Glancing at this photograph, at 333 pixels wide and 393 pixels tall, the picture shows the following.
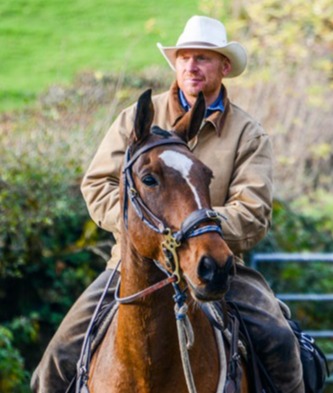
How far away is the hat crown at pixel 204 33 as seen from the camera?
652 cm

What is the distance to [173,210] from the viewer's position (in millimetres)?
5000

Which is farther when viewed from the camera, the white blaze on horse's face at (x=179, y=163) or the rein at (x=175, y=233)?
the white blaze on horse's face at (x=179, y=163)

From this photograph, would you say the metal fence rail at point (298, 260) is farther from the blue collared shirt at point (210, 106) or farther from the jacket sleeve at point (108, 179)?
the jacket sleeve at point (108, 179)

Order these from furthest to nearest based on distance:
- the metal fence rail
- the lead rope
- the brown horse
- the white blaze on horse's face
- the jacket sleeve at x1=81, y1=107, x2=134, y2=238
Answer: the metal fence rail
the jacket sleeve at x1=81, y1=107, x2=134, y2=238
the lead rope
the white blaze on horse's face
the brown horse

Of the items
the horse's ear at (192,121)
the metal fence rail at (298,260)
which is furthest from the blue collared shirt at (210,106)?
the metal fence rail at (298,260)

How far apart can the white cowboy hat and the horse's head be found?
1170 mm

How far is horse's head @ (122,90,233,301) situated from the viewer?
15.7ft

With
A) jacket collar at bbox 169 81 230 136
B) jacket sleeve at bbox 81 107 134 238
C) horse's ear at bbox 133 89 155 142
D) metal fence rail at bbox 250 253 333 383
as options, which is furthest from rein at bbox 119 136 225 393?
metal fence rail at bbox 250 253 333 383

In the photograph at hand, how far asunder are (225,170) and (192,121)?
0.90m

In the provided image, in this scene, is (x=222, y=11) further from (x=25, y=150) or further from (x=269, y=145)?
(x=269, y=145)

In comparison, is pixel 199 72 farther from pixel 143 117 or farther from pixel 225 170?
pixel 143 117

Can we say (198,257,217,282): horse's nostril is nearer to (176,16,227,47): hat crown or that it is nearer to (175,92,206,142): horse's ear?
(175,92,206,142): horse's ear

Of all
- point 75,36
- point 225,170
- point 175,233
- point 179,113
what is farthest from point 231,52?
point 75,36

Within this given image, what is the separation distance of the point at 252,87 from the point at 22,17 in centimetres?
602
